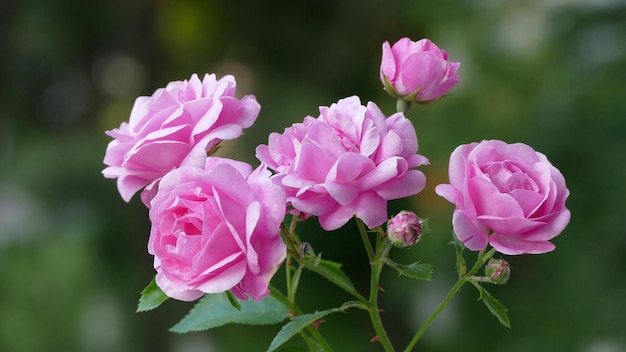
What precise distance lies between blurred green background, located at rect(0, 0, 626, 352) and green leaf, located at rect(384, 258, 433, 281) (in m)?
1.13

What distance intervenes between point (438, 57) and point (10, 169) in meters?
3.23

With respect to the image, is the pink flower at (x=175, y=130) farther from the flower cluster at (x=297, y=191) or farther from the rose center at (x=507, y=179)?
the rose center at (x=507, y=179)

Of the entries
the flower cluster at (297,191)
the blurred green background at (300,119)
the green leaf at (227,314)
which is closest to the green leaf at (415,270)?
the flower cluster at (297,191)

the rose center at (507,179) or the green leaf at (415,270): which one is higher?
the rose center at (507,179)

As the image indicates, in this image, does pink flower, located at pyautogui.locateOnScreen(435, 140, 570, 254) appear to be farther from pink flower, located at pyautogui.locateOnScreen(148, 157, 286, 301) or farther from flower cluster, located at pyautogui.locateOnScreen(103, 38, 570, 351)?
pink flower, located at pyautogui.locateOnScreen(148, 157, 286, 301)

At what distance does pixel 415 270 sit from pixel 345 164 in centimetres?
10

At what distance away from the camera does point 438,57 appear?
604 mm

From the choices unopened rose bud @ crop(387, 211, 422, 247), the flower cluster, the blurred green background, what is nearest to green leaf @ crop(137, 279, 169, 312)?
the flower cluster

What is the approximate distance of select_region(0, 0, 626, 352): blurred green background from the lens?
1.91 m

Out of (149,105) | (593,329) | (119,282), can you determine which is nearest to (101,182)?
(119,282)

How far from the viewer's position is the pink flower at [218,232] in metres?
0.47

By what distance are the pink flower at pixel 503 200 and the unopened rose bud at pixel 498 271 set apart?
42 millimetres

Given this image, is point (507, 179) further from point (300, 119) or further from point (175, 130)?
point (300, 119)

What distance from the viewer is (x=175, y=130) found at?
0.53 metres
